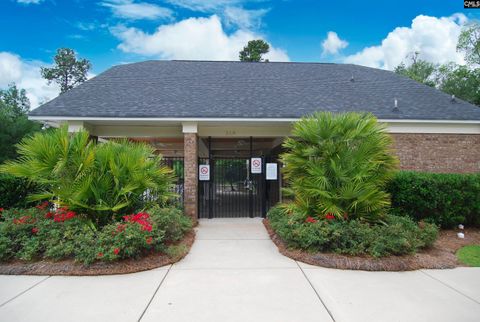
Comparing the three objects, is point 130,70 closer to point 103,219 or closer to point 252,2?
point 252,2

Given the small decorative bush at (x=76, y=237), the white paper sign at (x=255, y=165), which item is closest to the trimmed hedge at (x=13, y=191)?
Result: the small decorative bush at (x=76, y=237)

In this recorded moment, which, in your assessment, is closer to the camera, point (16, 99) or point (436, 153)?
point (436, 153)

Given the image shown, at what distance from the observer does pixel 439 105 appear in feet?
34.5

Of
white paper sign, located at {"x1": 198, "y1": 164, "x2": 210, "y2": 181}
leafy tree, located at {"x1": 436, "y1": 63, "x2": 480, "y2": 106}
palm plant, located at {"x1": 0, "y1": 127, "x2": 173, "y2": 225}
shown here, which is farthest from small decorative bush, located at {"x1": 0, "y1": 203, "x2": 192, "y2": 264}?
leafy tree, located at {"x1": 436, "y1": 63, "x2": 480, "y2": 106}

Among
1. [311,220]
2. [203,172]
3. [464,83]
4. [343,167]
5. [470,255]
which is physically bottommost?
[470,255]

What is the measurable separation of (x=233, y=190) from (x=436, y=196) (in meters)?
6.20

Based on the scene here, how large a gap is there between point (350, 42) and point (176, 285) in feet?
54.2

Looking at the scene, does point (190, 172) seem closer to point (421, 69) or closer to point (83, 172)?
point (83, 172)

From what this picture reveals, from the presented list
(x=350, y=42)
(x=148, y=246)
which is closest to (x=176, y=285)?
(x=148, y=246)

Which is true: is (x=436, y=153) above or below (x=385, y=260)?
above

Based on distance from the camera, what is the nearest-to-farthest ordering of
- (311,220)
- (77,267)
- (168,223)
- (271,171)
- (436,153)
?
1. (77,267)
2. (311,220)
3. (168,223)
4. (436,153)
5. (271,171)

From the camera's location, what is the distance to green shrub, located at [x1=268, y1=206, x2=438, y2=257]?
5.53m

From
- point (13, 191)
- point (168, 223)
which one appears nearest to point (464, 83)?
point (168, 223)

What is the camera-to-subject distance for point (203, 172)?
380 inches
